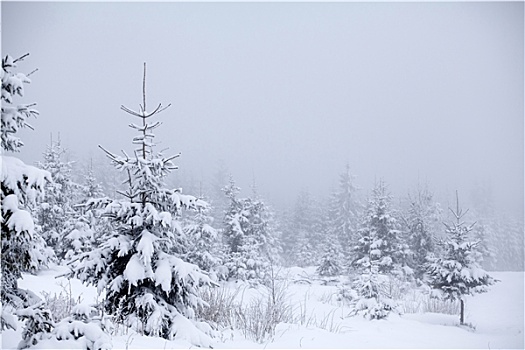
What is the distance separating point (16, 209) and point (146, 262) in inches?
99.2

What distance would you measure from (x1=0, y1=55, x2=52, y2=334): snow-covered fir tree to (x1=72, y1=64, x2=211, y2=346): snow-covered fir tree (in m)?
1.82

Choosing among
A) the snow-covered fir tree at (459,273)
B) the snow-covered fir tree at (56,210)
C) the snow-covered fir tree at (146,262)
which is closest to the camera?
the snow-covered fir tree at (146,262)

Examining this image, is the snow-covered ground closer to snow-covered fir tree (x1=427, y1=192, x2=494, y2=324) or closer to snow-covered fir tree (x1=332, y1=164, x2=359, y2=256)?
snow-covered fir tree (x1=427, y1=192, x2=494, y2=324)

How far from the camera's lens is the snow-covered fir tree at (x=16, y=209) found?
2883 millimetres

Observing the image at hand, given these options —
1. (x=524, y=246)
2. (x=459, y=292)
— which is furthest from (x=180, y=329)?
(x=524, y=246)

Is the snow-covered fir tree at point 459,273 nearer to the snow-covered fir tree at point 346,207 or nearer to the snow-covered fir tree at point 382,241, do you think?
the snow-covered fir tree at point 382,241

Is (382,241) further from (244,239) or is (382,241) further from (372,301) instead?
(372,301)

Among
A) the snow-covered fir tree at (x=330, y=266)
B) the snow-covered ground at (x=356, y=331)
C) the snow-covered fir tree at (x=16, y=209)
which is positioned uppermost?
the snow-covered fir tree at (x=16, y=209)

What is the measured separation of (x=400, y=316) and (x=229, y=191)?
36.1 ft

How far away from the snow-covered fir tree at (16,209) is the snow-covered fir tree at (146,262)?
1822 mm

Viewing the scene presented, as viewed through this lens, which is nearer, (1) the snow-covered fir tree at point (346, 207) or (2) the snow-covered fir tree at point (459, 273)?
(2) the snow-covered fir tree at point (459, 273)

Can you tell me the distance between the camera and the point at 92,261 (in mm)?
5500

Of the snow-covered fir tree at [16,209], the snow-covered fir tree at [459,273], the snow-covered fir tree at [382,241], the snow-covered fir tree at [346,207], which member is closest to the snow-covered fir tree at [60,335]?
the snow-covered fir tree at [16,209]

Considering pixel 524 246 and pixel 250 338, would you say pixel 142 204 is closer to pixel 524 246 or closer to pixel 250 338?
pixel 250 338
